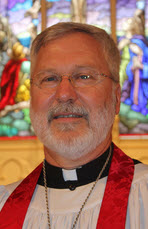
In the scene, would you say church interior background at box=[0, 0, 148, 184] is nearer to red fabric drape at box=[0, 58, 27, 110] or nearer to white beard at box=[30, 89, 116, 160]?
red fabric drape at box=[0, 58, 27, 110]

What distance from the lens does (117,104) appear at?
3.24 metres

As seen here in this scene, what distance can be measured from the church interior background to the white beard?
3309 mm

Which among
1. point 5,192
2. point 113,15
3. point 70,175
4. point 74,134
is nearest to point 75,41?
point 74,134

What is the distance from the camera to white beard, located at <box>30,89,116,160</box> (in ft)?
9.23

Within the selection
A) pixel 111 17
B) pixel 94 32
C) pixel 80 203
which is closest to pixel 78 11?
pixel 111 17

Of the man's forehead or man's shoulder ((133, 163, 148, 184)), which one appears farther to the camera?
the man's forehead

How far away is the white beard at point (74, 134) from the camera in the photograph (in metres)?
2.81

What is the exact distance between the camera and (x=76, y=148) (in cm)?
282

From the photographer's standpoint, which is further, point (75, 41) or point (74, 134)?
point (75, 41)

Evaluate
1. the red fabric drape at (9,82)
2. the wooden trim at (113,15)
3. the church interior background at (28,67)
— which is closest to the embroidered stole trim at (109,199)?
the church interior background at (28,67)

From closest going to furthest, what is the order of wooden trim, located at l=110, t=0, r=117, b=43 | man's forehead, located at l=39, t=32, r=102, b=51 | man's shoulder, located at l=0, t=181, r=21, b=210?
man's forehead, located at l=39, t=32, r=102, b=51 → man's shoulder, located at l=0, t=181, r=21, b=210 → wooden trim, located at l=110, t=0, r=117, b=43

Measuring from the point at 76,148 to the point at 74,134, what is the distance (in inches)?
3.9

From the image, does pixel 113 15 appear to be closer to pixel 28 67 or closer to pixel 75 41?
pixel 28 67

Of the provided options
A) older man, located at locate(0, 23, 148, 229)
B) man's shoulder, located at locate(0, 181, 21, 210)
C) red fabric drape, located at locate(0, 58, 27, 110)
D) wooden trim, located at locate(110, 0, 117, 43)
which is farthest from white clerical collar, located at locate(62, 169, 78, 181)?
wooden trim, located at locate(110, 0, 117, 43)
